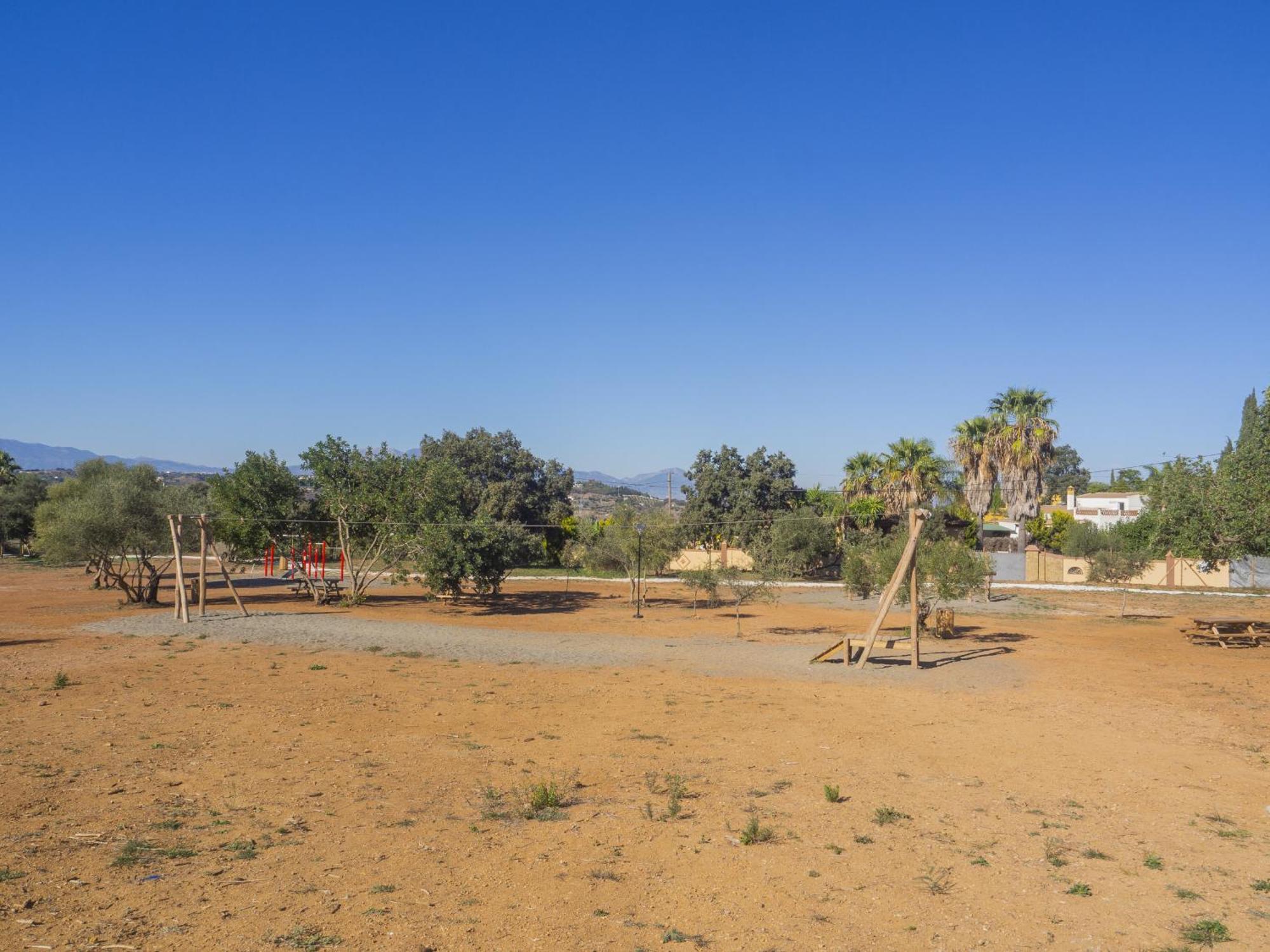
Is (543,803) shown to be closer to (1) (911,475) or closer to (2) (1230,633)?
(2) (1230,633)

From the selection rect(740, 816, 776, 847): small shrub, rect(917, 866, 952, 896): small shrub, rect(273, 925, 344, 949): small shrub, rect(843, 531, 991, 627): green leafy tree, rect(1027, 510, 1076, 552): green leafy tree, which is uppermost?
rect(1027, 510, 1076, 552): green leafy tree

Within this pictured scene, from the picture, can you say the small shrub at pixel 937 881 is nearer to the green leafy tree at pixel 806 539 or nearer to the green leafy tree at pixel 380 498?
the green leafy tree at pixel 380 498

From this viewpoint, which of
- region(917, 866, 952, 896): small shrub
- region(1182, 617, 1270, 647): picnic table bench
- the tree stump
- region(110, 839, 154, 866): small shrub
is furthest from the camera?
the tree stump

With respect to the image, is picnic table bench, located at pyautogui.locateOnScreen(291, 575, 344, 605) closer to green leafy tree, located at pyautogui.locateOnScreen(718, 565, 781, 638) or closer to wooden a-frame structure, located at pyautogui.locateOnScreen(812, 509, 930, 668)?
green leafy tree, located at pyautogui.locateOnScreen(718, 565, 781, 638)

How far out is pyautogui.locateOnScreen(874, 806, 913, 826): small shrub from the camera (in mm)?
9609

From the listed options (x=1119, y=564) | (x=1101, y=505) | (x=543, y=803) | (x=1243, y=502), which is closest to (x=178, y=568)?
(x=543, y=803)

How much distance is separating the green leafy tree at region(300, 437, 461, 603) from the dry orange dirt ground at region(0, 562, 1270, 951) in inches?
535

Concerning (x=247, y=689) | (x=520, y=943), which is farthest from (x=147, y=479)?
(x=520, y=943)

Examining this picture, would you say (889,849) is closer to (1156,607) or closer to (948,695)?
(948,695)

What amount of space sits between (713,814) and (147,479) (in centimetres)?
3818

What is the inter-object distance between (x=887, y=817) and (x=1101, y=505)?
78.7 m

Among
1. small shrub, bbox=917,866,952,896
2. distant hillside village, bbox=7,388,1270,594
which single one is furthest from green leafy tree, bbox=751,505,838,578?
small shrub, bbox=917,866,952,896

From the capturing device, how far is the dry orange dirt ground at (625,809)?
7.05 meters

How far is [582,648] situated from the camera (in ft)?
81.7
